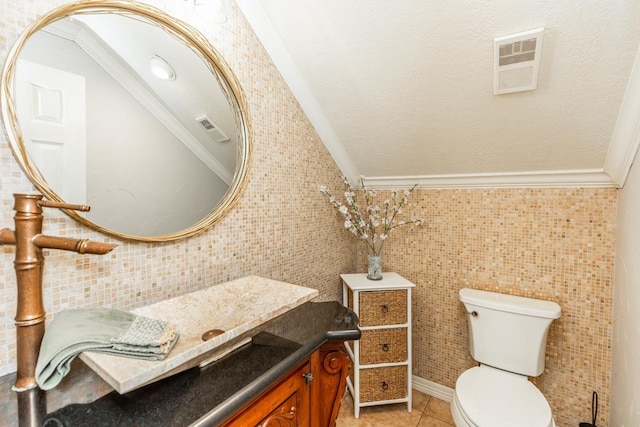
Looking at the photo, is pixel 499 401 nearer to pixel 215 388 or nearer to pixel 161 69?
pixel 215 388

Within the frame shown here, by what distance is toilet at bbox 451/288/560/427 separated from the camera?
1270 millimetres

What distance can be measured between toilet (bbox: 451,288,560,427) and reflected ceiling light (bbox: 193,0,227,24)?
1788 mm

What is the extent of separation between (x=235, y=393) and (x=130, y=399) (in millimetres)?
220

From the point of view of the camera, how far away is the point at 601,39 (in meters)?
1.07

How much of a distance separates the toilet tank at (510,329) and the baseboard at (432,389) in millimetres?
436

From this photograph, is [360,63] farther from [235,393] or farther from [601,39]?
[235,393]

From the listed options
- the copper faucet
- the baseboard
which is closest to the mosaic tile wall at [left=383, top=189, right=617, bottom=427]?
the baseboard

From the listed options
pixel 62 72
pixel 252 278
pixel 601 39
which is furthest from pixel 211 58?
pixel 601 39

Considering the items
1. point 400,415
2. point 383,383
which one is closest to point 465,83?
point 383,383

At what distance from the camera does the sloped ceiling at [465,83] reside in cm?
110

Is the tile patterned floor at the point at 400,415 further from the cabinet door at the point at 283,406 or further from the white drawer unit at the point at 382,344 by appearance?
the cabinet door at the point at 283,406

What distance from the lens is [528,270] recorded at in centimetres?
170

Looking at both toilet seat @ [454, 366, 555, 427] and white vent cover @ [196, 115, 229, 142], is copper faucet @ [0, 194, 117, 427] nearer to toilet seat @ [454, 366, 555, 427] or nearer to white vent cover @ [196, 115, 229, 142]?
white vent cover @ [196, 115, 229, 142]

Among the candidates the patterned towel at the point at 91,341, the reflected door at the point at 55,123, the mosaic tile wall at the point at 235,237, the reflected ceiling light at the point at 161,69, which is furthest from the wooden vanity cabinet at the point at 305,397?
the reflected ceiling light at the point at 161,69
